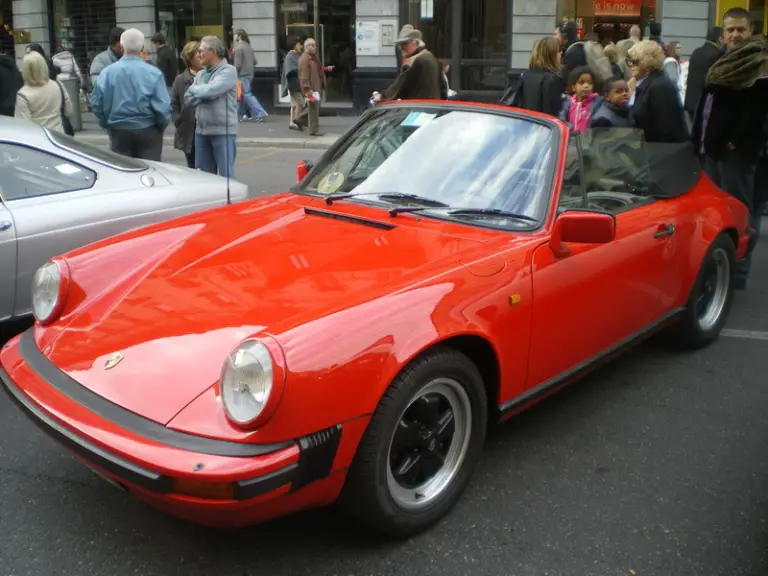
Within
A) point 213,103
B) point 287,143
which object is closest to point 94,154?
point 213,103

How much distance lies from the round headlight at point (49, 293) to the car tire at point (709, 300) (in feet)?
10.2

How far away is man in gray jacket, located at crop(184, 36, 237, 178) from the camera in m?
7.53

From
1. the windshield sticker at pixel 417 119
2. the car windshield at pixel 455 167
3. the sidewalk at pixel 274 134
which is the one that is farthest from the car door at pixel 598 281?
the sidewalk at pixel 274 134

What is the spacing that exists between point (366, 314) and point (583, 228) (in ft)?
3.52

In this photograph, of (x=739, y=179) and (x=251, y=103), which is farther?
(x=251, y=103)

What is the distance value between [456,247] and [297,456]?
1143 millimetres

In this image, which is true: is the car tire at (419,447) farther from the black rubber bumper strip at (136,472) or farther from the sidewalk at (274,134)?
the sidewalk at (274,134)

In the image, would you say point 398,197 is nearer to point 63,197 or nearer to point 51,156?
point 63,197

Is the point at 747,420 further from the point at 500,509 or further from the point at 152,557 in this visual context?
the point at 152,557

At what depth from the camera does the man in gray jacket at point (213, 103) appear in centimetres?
753

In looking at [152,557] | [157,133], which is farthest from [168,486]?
[157,133]

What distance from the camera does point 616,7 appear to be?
18.8 meters

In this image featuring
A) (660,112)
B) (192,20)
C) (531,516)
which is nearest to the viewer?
(531,516)

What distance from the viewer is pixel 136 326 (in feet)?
9.64
